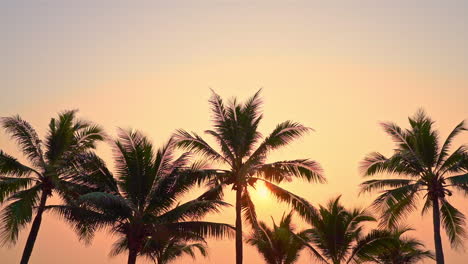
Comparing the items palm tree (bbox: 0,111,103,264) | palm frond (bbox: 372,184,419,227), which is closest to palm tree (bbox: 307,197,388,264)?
palm frond (bbox: 372,184,419,227)

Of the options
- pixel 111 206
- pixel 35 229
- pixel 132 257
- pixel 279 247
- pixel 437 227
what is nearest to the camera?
pixel 111 206

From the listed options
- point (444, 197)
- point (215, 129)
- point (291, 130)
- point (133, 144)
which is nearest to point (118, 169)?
point (133, 144)

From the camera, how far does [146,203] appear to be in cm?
2683

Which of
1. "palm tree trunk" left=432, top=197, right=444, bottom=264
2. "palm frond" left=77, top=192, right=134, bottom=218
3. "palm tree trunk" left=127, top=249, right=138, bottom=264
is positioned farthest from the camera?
"palm tree trunk" left=432, top=197, right=444, bottom=264

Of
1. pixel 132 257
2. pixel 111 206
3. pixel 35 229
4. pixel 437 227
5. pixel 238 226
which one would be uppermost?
pixel 437 227

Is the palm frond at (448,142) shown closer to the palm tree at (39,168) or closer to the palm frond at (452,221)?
the palm frond at (452,221)

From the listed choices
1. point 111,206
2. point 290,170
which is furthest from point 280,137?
point 111,206

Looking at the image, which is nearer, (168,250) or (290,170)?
(290,170)

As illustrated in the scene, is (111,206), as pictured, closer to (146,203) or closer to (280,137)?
(146,203)

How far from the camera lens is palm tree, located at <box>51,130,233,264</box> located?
25906 millimetres

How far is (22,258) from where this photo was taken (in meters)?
27.0

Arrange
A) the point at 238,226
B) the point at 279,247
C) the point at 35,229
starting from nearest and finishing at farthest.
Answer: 1. the point at 238,226
2. the point at 35,229
3. the point at 279,247

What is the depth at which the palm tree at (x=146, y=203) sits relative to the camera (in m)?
25.9

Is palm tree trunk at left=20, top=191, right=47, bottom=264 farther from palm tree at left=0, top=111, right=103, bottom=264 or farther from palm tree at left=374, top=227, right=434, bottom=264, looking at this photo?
palm tree at left=374, top=227, right=434, bottom=264
